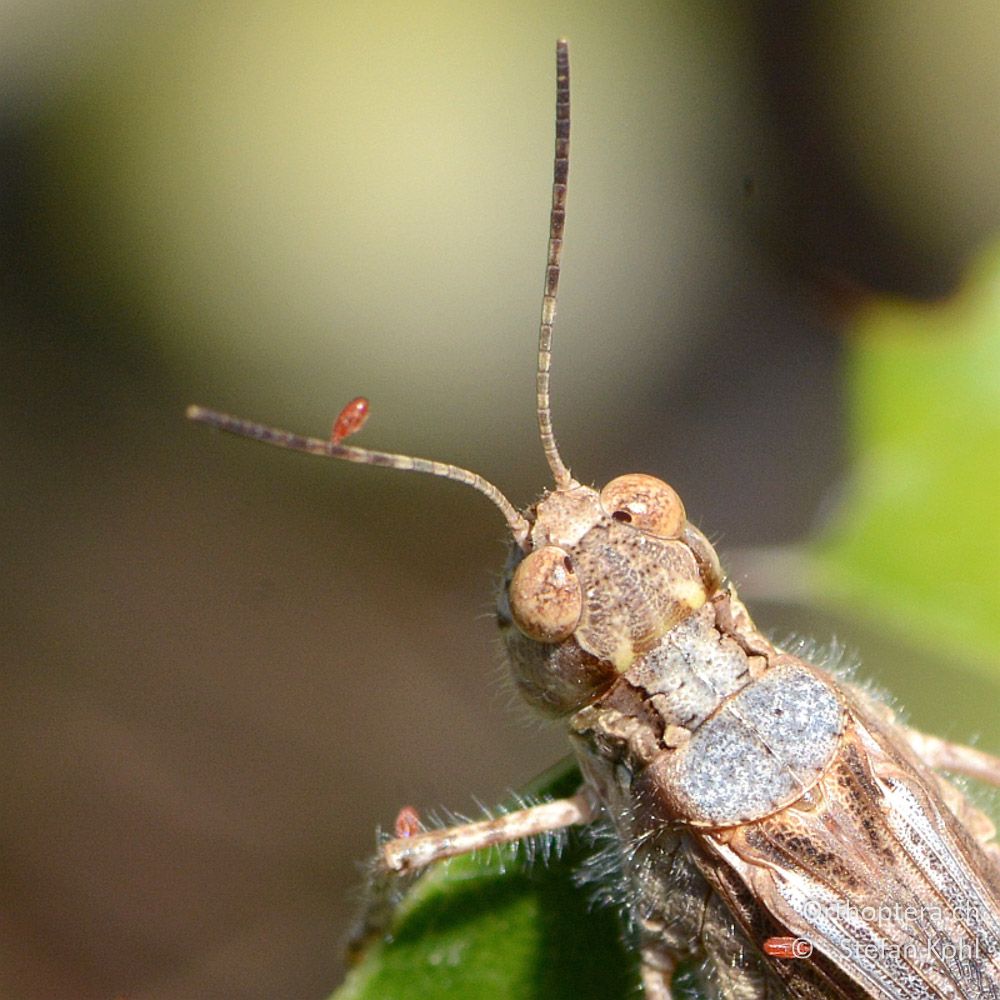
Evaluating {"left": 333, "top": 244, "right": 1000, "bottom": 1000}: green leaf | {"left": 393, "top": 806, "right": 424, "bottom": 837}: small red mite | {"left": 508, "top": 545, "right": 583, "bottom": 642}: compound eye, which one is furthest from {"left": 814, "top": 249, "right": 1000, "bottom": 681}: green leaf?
{"left": 393, "top": 806, "right": 424, "bottom": 837}: small red mite

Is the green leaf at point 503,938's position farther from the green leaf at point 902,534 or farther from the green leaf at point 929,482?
the green leaf at point 929,482

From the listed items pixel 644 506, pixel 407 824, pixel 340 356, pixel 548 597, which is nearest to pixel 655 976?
pixel 407 824

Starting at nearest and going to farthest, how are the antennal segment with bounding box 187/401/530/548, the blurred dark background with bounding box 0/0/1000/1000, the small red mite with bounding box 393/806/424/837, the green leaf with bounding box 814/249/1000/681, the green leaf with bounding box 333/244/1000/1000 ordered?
the antennal segment with bounding box 187/401/530/548, the green leaf with bounding box 333/244/1000/1000, the small red mite with bounding box 393/806/424/837, the green leaf with bounding box 814/249/1000/681, the blurred dark background with bounding box 0/0/1000/1000

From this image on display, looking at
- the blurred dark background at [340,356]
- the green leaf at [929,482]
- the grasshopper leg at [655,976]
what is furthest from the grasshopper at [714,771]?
the blurred dark background at [340,356]

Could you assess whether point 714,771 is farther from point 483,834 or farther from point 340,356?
point 340,356

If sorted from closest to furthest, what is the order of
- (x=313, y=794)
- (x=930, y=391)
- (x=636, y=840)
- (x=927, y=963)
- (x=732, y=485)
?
1. (x=927, y=963)
2. (x=636, y=840)
3. (x=930, y=391)
4. (x=313, y=794)
5. (x=732, y=485)

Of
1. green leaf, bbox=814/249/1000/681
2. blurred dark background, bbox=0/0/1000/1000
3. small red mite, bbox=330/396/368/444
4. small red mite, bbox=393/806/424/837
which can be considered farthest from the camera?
blurred dark background, bbox=0/0/1000/1000

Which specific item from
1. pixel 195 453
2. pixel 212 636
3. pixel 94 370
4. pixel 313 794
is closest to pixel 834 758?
pixel 313 794

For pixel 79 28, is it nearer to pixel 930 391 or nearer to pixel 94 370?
pixel 94 370

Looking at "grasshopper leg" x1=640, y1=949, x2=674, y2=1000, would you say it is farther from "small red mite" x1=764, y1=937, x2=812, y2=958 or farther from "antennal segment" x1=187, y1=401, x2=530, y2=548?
"antennal segment" x1=187, y1=401, x2=530, y2=548
